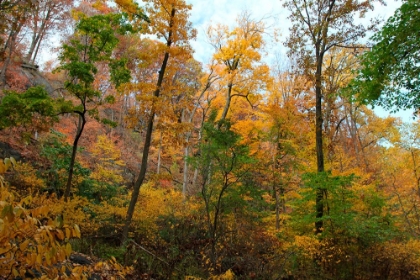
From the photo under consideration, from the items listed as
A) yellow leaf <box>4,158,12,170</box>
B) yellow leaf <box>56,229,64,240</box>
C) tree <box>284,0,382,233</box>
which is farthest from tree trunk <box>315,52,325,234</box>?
yellow leaf <box>4,158,12,170</box>

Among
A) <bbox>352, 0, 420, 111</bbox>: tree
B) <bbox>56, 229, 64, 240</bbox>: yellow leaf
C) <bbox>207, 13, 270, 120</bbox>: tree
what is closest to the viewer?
<bbox>56, 229, 64, 240</bbox>: yellow leaf

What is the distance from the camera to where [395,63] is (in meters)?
7.38

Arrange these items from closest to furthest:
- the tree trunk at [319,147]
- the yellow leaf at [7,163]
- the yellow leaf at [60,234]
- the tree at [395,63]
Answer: the yellow leaf at [7,163]
the yellow leaf at [60,234]
the tree at [395,63]
the tree trunk at [319,147]

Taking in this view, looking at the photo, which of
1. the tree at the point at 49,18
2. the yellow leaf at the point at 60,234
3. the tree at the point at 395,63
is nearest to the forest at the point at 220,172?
the tree at the point at 395,63

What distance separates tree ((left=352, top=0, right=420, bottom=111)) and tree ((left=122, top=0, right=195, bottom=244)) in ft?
18.1

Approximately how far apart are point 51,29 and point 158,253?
20.4 metres

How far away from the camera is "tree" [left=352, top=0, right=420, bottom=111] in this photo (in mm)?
6713

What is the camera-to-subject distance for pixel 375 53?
746 centimetres

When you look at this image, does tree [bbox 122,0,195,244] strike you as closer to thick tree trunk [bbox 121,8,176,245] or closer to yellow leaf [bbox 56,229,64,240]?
thick tree trunk [bbox 121,8,176,245]

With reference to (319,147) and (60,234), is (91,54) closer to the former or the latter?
(319,147)

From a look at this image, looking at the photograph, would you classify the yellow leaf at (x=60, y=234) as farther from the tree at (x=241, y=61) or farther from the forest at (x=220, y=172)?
the tree at (x=241, y=61)

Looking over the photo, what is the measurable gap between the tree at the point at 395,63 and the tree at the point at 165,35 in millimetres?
5509

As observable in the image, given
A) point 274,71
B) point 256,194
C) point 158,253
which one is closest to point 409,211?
point 256,194

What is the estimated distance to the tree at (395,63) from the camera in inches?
264
